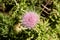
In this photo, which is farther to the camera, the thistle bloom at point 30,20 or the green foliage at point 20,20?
the green foliage at point 20,20

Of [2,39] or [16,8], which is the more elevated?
[16,8]

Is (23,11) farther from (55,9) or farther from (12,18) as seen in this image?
(55,9)

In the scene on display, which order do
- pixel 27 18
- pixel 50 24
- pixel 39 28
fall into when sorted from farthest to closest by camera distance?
pixel 50 24, pixel 39 28, pixel 27 18

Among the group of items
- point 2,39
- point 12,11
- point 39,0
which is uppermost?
point 39,0

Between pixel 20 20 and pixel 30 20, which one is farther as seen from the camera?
pixel 20 20

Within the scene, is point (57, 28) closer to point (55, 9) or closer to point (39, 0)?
point (55, 9)

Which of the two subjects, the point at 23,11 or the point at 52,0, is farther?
the point at 52,0

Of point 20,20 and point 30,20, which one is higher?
point 30,20

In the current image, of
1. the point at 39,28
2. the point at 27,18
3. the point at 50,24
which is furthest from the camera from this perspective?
the point at 50,24

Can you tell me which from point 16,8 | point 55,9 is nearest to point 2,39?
point 16,8

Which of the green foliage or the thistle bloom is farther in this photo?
the green foliage
